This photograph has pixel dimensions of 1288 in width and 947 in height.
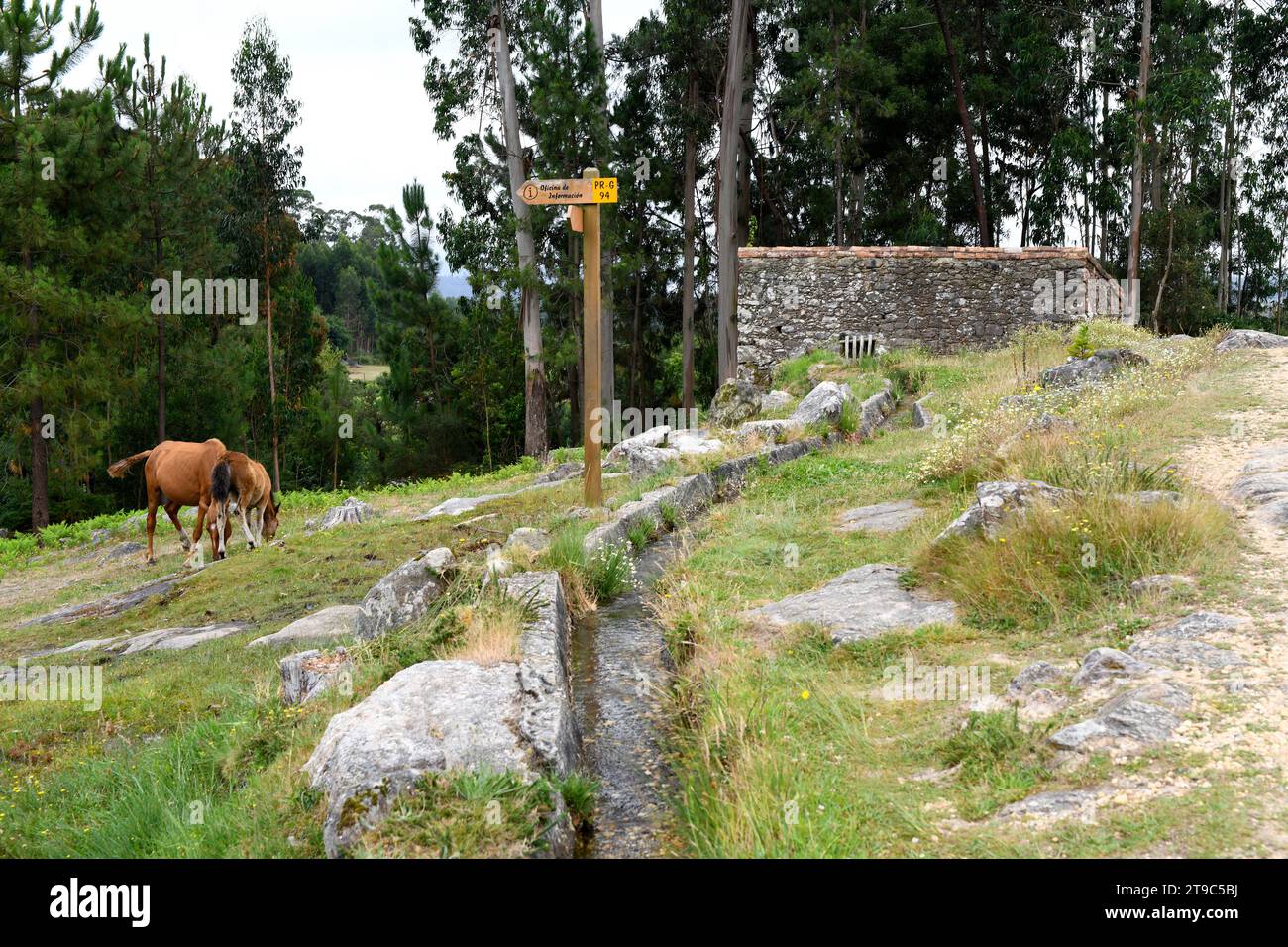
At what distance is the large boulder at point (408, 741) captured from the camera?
12.8 feet

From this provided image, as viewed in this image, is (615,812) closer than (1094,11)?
Yes

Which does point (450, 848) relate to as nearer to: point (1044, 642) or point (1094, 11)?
point (1044, 642)

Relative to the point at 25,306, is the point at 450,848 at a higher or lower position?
lower

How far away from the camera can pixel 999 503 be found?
6.59 metres

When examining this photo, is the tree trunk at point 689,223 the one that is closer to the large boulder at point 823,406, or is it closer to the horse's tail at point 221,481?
the large boulder at point 823,406

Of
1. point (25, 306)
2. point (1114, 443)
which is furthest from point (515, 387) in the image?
point (1114, 443)

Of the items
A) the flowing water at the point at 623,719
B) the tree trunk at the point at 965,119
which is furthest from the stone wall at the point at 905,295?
the flowing water at the point at 623,719

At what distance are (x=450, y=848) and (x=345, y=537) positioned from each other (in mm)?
9383

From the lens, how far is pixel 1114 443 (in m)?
7.82

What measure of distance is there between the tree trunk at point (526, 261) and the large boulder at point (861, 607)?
17735 millimetres
